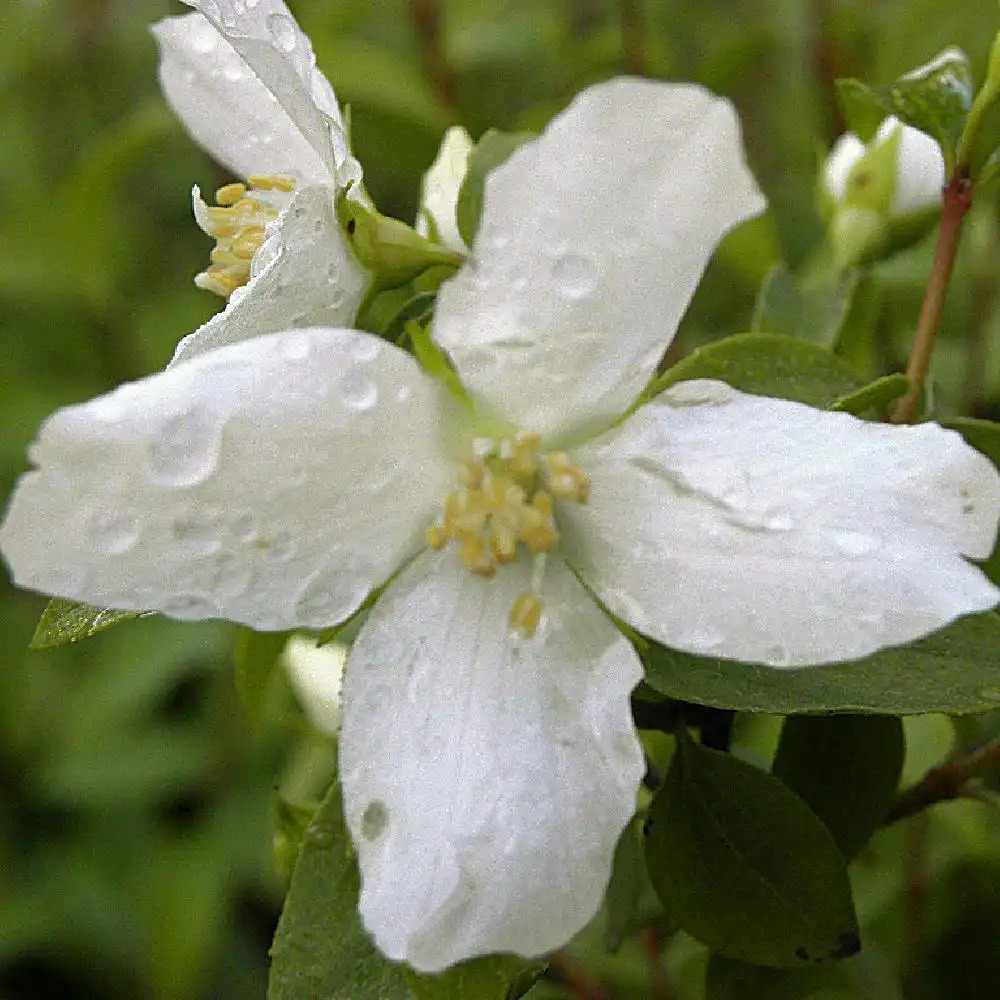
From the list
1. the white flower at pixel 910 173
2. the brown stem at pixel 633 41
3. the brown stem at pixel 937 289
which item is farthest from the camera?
the brown stem at pixel 633 41

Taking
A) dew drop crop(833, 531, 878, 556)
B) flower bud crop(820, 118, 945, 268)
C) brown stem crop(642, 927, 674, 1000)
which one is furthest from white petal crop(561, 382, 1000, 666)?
brown stem crop(642, 927, 674, 1000)

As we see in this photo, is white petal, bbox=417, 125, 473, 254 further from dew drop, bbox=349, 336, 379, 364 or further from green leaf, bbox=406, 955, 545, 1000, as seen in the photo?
green leaf, bbox=406, 955, 545, 1000

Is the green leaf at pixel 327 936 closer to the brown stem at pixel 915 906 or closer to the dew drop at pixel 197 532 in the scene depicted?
the dew drop at pixel 197 532

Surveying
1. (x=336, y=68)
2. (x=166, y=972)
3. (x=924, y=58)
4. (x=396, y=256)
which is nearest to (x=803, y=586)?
(x=396, y=256)

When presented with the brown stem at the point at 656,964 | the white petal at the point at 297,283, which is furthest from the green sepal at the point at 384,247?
the brown stem at the point at 656,964

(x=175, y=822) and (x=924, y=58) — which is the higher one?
(x=924, y=58)

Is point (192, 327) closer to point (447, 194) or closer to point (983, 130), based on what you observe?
point (447, 194)

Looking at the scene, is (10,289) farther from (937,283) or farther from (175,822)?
(937,283)
